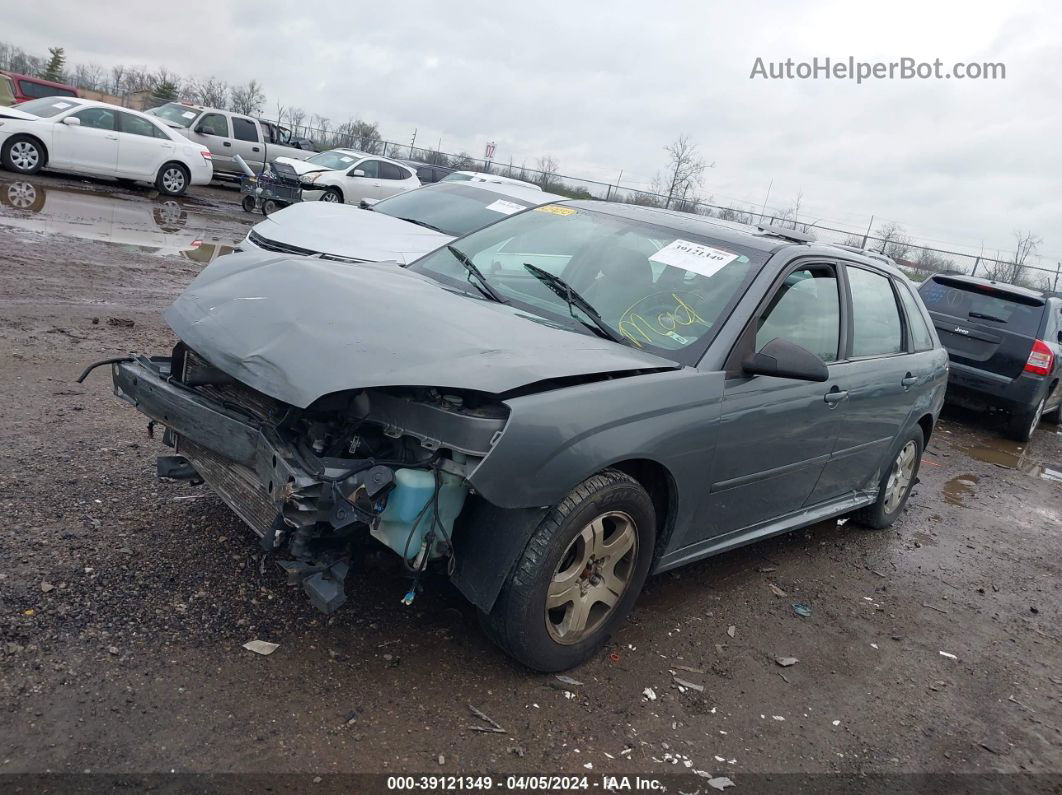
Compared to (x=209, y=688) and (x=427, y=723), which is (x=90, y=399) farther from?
(x=427, y=723)

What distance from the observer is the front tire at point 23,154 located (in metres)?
15.3

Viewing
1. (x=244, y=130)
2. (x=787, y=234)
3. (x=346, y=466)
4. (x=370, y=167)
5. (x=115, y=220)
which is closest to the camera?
(x=346, y=466)

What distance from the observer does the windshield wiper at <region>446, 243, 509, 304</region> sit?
13.3 feet

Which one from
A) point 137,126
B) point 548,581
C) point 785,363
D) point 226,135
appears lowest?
point 548,581

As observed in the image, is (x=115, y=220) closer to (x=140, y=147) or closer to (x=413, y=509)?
(x=140, y=147)

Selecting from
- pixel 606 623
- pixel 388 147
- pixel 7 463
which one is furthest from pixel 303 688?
pixel 388 147

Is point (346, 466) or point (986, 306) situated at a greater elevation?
point (986, 306)

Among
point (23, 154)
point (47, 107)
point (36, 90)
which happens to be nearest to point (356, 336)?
point (23, 154)

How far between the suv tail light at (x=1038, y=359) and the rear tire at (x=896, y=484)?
4778 millimetres

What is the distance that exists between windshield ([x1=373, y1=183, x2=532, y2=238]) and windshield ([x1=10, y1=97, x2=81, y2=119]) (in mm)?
10002

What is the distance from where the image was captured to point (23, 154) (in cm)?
1552

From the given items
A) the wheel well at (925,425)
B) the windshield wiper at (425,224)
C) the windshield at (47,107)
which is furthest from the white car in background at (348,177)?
the wheel well at (925,425)

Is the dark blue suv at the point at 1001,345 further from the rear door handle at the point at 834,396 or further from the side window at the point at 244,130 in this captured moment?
the side window at the point at 244,130

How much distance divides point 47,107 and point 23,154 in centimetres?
128
